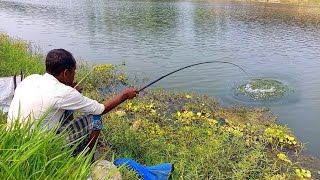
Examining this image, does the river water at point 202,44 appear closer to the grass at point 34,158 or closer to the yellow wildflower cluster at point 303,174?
the yellow wildflower cluster at point 303,174

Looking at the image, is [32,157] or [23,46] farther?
[23,46]

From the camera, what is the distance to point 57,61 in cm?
364

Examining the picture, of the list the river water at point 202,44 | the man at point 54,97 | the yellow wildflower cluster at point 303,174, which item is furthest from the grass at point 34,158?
the river water at point 202,44

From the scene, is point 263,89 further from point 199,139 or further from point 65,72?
point 65,72

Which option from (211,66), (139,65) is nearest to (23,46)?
(139,65)

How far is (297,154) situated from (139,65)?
7385mm

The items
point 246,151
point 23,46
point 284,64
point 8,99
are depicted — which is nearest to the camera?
point 8,99

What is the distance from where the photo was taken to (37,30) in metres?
18.4

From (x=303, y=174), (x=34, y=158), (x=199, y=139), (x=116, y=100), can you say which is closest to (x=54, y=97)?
(x=116, y=100)

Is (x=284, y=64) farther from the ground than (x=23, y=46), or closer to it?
closer to it

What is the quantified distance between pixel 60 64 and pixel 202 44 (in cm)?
1344

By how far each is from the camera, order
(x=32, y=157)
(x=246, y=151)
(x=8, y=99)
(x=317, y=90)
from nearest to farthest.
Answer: (x=32, y=157) → (x=8, y=99) → (x=246, y=151) → (x=317, y=90)

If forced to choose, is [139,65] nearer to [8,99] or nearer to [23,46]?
[23,46]

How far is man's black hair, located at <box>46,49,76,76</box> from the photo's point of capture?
→ 11.9 ft
